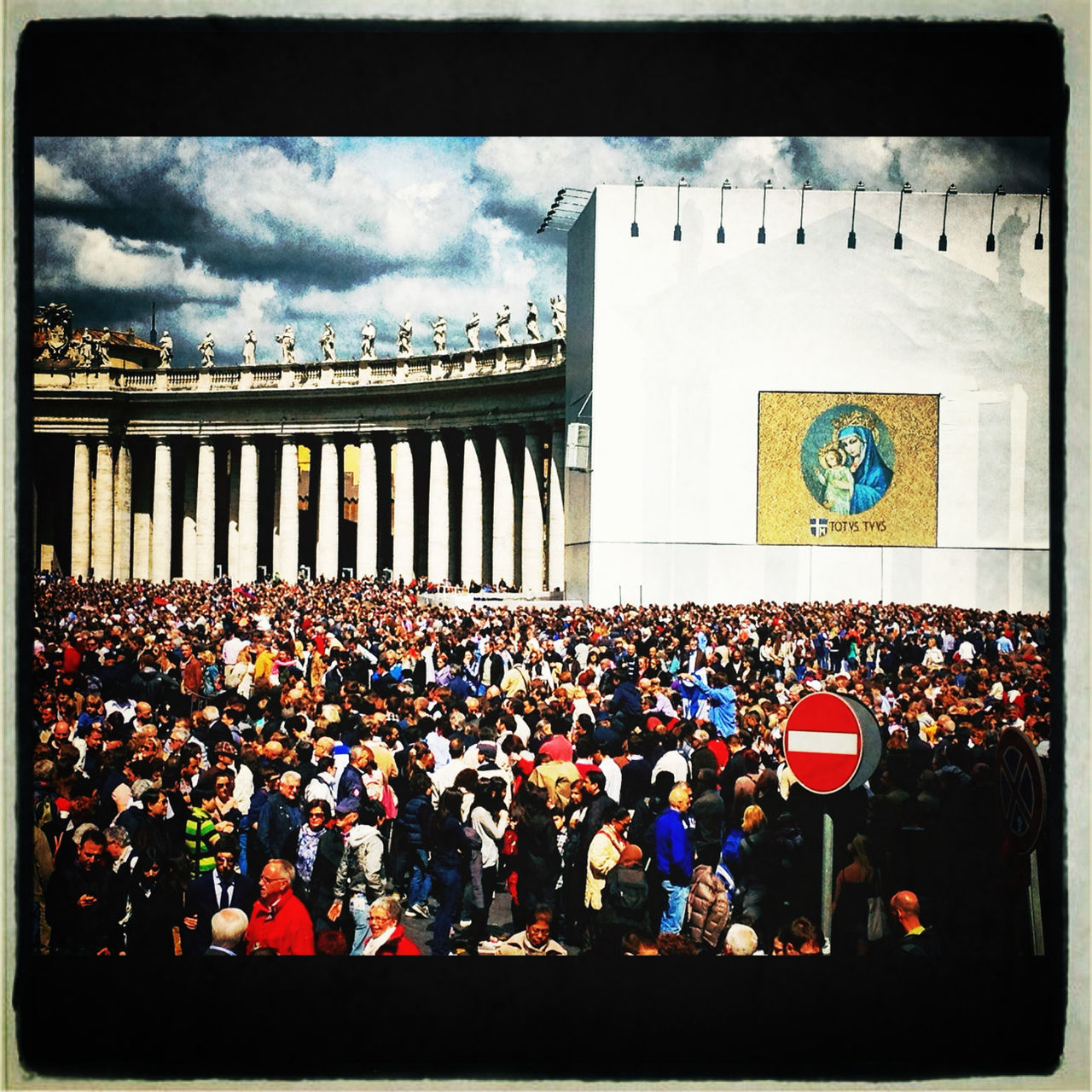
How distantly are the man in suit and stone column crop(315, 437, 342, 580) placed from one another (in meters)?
32.3

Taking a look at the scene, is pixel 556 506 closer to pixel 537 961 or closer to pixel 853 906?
pixel 537 961

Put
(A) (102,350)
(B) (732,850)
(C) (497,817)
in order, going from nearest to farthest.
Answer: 1. (B) (732,850)
2. (C) (497,817)
3. (A) (102,350)

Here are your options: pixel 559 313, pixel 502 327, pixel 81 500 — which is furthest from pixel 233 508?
pixel 81 500

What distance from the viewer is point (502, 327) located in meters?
42.7

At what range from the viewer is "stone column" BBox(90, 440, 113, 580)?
26078 millimetres

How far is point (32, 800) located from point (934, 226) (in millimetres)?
17673

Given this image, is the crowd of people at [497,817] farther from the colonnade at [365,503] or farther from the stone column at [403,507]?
the stone column at [403,507]

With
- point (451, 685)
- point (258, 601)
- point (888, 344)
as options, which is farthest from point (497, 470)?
point (451, 685)

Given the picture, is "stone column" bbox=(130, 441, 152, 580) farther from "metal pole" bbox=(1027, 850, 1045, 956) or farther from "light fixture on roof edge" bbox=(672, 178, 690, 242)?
"metal pole" bbox=(1027, 850, 1045, 956)

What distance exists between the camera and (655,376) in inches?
1027

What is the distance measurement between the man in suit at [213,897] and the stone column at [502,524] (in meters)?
31.5

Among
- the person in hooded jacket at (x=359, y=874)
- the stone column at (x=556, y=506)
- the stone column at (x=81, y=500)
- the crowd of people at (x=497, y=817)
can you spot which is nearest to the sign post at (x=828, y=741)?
the crowd of people at (x=497, y=817)

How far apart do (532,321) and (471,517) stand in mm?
8065

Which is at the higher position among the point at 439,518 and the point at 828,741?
the point at 439,518
